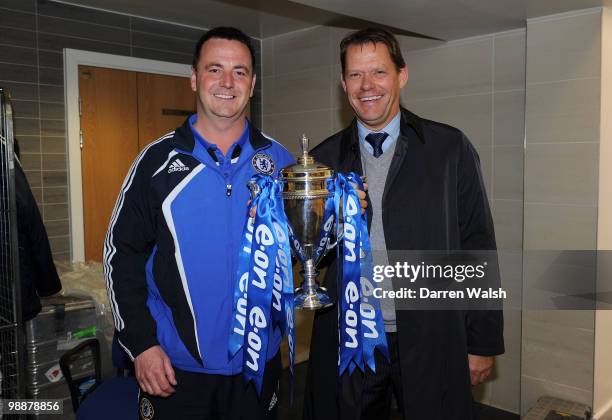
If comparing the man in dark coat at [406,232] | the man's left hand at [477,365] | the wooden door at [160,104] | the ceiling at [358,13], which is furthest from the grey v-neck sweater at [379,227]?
the wooden door at [160,104]

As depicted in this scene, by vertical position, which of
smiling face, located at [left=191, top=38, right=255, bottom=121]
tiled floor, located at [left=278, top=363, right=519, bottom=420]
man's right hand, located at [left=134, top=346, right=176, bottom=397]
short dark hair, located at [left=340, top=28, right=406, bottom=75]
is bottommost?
tiled floor, located at [left=278, top=363, right=519, bottom=420]

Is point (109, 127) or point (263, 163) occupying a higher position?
point (109, 127)

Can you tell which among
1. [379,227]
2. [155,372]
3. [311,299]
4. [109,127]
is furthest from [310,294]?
[109,127]

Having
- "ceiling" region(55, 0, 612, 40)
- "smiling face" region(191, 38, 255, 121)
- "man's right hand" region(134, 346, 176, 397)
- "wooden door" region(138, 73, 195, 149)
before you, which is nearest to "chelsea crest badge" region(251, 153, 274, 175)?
"smiling face" region(191, 38, 255, 121)

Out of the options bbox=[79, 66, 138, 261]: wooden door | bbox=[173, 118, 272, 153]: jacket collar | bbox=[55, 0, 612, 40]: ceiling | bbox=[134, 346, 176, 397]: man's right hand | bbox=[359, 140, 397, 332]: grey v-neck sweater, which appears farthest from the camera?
bbox=[79, 66, 138, 261]: wooden door

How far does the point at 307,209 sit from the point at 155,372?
0.59 metres

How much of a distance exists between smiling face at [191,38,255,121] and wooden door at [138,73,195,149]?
8.31 feet

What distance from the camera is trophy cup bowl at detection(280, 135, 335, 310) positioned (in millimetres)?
1510

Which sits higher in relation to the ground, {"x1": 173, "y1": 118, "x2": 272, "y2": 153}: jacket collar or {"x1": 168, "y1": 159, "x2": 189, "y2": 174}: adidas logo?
{"x1": 173, "y1": 118, "x2": 272, "y2": 153}: jacket collar

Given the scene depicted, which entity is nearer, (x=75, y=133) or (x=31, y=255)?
(x=31, y=255)

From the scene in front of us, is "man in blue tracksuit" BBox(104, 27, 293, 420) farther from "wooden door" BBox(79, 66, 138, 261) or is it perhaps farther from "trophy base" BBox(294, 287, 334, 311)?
"wooden door" BBox(79, 66, 138, 261)

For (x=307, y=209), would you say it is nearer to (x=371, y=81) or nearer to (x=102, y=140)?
(x=371, y=81)

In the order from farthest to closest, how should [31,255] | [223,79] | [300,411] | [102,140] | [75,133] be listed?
1. [102,140]
2. [75,133]
3. [300,411]
4. [31,255]
5. [223,79]

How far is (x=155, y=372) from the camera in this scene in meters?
1.51
